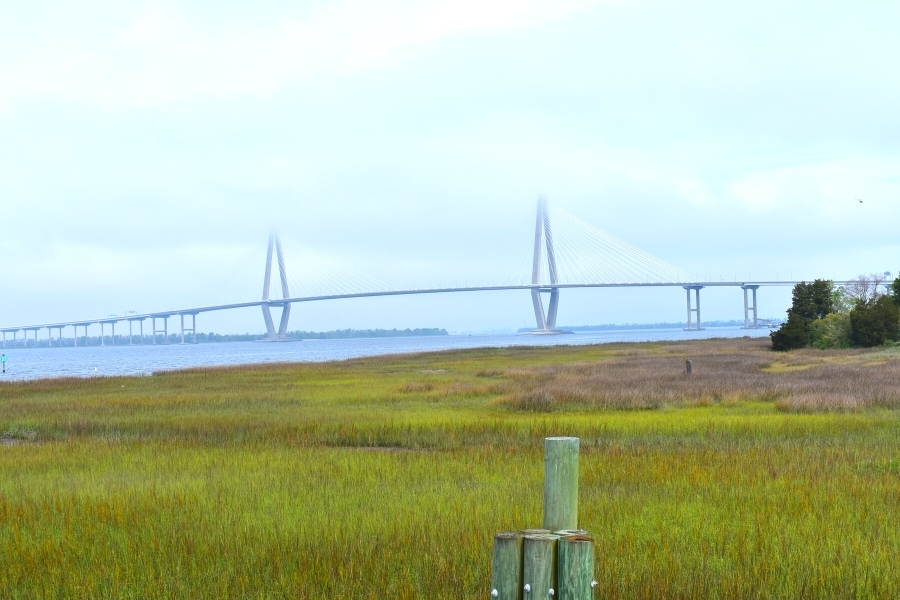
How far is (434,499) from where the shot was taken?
9.13 meters

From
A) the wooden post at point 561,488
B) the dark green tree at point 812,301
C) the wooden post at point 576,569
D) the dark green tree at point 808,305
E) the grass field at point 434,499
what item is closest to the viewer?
the wooden post at point 576,569

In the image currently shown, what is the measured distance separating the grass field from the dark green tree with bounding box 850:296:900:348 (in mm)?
30637

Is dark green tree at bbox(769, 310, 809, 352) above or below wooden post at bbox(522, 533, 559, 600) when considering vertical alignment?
above

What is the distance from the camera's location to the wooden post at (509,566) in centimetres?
405

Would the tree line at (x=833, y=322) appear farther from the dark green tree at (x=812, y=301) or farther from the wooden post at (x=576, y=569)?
the wooden post at (x=576, y=569)

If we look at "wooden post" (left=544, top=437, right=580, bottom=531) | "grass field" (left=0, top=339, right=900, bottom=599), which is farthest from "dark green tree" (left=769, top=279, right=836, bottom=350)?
"wooden post" (left=544, top=437, right=580, bottom=531)

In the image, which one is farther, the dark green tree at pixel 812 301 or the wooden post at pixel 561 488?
the dark green tree at pixel 812 301

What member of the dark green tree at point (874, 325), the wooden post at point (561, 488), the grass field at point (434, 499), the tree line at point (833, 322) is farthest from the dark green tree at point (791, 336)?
the wooden post at point (561, 488)

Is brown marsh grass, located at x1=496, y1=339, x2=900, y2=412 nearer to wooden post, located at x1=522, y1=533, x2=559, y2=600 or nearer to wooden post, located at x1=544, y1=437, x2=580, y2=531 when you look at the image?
wooden post, located at x1=544, y1=437, x2=580, y2=531

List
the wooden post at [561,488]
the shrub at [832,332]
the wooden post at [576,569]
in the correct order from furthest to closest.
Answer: the shrub at [832,332] → the wooden post at [561,488] → the wooden post at [576,569]

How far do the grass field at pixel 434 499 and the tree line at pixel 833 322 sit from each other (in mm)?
30951

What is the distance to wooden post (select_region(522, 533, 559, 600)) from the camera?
4000 millimetres

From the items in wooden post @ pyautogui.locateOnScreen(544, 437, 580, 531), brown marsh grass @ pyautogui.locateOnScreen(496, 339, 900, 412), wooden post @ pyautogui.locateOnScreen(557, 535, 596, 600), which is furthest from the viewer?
brown marsh grass @ pyautogui.locateOnScreen(496, 339, 900, 412)

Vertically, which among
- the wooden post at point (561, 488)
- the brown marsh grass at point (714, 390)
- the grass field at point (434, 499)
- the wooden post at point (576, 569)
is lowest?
the grass field at point (434, 499)
